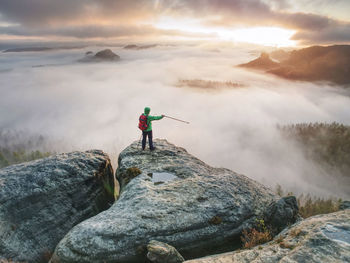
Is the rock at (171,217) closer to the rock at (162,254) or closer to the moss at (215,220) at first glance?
the moss at (215,220)

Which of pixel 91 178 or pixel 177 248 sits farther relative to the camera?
pixel 91 178

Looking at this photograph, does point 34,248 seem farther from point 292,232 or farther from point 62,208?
point 292,232

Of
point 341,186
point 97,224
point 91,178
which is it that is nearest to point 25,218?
point 91,178

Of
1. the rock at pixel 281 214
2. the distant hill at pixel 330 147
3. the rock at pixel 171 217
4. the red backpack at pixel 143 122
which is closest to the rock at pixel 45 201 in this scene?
the rock at pixel 171 217

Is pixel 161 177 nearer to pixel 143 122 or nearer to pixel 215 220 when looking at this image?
pixel 143 122

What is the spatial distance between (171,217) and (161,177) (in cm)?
660

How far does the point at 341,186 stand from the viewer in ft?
423

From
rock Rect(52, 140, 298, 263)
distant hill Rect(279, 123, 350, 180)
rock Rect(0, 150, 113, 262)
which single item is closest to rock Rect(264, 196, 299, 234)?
rock Rect(52, 140, 298, 263)

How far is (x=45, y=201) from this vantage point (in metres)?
20.8

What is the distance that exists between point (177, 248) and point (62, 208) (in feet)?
40.3

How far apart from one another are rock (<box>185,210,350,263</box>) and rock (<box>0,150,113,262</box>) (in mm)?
14421

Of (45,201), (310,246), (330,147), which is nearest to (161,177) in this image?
(45,201)

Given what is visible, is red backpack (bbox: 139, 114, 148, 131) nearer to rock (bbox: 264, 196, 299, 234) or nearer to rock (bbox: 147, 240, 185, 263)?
rock (bbox: 147, 240, 185, 263)

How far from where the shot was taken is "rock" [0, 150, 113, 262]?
61.3 feet
